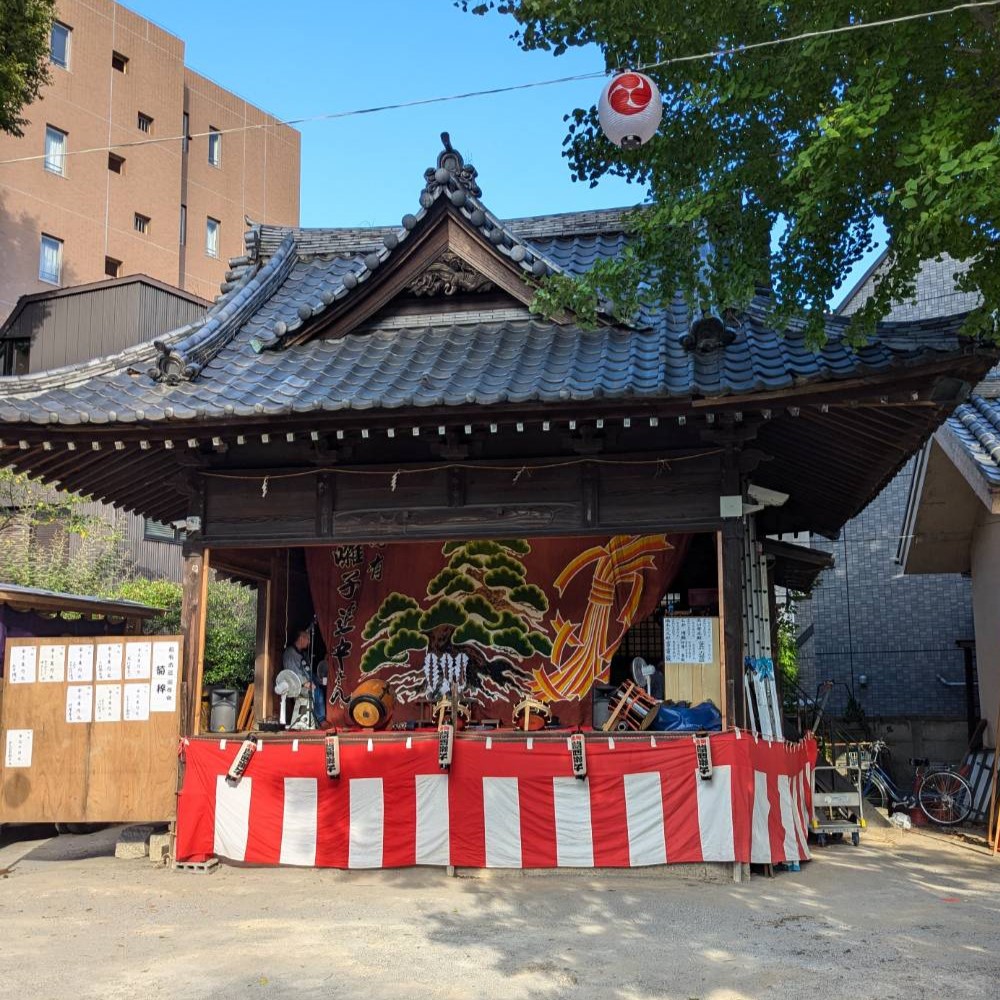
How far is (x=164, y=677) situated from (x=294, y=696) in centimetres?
256

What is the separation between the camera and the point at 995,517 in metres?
14.0

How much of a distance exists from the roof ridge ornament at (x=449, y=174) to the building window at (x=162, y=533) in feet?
17.5

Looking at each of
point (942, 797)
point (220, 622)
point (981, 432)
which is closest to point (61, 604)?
point (220, 622)

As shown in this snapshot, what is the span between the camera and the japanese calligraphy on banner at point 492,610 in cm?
1199

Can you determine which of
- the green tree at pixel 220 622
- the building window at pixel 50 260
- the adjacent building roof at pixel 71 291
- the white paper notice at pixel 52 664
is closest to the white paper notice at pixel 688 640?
the white paper notice at pixel 52 664

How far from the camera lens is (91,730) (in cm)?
1038

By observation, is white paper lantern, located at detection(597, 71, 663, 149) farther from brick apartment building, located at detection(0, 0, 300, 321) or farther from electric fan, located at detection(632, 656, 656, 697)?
brick apartment building, located at detection(0, 0, 300, 321)

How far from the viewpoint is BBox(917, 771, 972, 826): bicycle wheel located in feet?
45.1

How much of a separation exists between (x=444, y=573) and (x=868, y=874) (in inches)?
224

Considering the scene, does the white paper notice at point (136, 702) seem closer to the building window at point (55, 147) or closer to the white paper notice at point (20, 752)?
the white paper notice at point (20, 752)

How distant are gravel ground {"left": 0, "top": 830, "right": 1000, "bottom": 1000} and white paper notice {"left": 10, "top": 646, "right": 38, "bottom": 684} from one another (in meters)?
1.83

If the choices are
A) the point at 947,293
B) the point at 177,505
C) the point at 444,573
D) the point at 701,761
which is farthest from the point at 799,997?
the point at 947,293

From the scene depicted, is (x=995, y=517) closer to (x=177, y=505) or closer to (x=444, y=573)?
(x=444, y=573)

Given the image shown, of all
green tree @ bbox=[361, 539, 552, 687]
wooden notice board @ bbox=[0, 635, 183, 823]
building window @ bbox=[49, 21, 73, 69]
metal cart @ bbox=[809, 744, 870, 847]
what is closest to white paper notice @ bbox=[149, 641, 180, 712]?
wooden notice board @ bbox=[0, 635, 183, 823]
